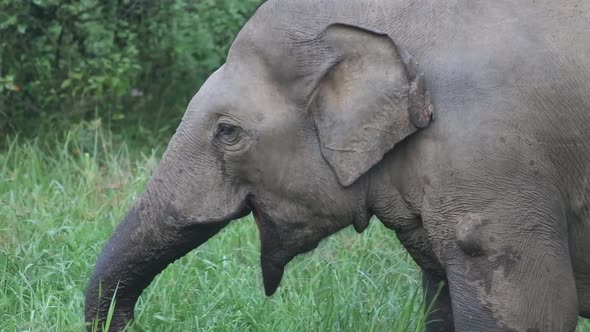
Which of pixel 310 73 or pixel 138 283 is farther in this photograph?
pixel 138 283

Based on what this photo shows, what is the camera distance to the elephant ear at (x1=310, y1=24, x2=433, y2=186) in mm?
4156

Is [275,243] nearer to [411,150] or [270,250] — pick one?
[270,250]

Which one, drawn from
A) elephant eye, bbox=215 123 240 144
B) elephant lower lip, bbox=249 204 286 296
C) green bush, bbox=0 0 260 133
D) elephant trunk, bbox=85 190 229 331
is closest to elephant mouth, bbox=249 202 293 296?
elephant lower lip, bbox=249 204 286 296

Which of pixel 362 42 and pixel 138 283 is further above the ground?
pixel 362 42

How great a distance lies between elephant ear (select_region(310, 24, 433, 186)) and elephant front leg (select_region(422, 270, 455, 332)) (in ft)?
3.15

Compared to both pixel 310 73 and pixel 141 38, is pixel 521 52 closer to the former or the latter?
pixel 310 73

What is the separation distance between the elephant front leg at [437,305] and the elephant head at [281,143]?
0.73 metres

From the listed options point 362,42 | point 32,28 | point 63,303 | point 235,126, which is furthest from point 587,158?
point 32,28

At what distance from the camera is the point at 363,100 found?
4199 millimetres

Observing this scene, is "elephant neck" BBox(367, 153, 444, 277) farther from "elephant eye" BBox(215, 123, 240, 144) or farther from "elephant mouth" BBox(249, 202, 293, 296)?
"elephant eye" BBox(215, 123, 240, 144)

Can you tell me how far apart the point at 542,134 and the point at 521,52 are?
10.4 inches

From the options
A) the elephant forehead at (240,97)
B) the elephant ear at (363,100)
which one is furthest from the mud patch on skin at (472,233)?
the elephant forehead at (240,97)

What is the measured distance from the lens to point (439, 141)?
4117 mm

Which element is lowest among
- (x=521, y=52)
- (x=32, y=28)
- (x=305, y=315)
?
(x=305, y=315)
